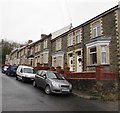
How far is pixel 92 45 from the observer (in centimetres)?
2044

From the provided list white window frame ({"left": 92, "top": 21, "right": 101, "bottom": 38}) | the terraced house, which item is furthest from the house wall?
white window frame ({"left": 92, "top": 21, "right": 101, "bottom": 38})

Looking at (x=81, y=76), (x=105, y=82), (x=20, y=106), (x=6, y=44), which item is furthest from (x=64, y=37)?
(x=6, y=44)

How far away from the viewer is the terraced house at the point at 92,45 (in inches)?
728

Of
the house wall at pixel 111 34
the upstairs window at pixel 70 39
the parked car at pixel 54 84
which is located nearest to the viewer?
the parked car at pixel 54 84

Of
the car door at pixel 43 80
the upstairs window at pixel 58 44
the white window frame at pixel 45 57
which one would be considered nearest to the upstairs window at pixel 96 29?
the car door at pixel 43 80

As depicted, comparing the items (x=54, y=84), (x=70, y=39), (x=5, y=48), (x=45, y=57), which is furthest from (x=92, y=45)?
(x=5, y=48)

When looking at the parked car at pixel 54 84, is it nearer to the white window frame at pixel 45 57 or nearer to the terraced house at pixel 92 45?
the terraced house at pixel 92 45

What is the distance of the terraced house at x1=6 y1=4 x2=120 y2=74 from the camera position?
60.6 ft

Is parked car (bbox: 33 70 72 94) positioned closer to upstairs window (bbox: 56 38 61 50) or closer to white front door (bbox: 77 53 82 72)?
white front door (bbox: 77 53 82 72)

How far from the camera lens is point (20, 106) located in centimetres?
1045

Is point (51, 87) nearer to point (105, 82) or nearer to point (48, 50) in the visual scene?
point (105, 82)

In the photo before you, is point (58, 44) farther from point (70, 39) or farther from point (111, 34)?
point (111, 34)

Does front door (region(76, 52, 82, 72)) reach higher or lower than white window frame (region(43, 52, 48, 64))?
lower

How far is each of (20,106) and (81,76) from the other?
820 centimetres
